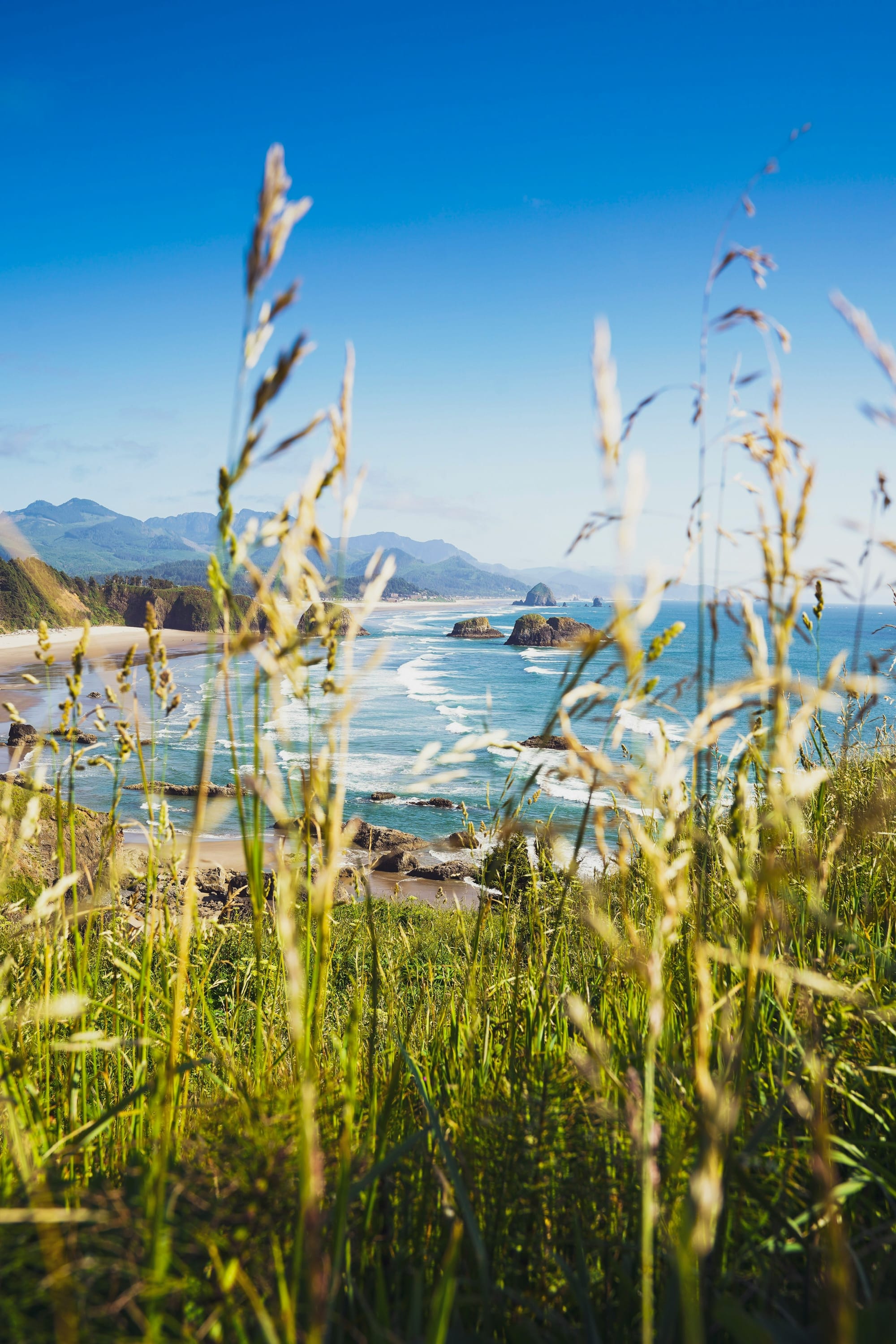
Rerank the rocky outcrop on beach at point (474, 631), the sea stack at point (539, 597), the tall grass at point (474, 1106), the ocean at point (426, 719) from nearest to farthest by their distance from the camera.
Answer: the tall grass at point (474, 1106) → the ocean at point (426, 719) → the rocky outcrop on beach at point (474, 631) → the sea stack at point (539, 597)

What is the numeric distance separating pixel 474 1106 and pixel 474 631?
291ft

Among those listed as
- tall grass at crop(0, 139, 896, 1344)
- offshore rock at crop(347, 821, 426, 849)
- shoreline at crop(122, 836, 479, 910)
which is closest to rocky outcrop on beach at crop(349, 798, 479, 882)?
Answer: offshore rock at crop(347, 821, 426, 849)

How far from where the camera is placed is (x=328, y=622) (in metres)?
1.00

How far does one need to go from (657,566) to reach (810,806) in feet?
5.85

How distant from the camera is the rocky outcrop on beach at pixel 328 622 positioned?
0.98 meters

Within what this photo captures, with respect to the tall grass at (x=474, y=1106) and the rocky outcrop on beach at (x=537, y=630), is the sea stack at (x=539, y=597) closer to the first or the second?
Result: the rocky outcrop on beach at (x=537, y=630)

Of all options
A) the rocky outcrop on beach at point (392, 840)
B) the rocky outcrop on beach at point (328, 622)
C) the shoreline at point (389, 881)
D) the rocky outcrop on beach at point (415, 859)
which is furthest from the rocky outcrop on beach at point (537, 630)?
the rocky outcrop on beach at point (328, 622)

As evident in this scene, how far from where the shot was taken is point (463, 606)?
18075cm

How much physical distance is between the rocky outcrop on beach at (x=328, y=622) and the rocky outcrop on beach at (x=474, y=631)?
8715 cm

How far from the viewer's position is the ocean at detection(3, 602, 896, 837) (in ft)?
3.95

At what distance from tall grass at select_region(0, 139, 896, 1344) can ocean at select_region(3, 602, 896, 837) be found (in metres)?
0.09

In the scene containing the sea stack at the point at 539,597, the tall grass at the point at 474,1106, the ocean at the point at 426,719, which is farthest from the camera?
the sea stack at the point at 539,597

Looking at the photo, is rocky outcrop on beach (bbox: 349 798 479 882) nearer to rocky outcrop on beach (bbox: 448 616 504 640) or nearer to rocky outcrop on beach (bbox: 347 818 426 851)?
rocky outcrop on beach (bbox: 347 818 426 851)

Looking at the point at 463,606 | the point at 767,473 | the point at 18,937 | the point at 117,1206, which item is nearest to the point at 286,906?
the point at 117,1206
